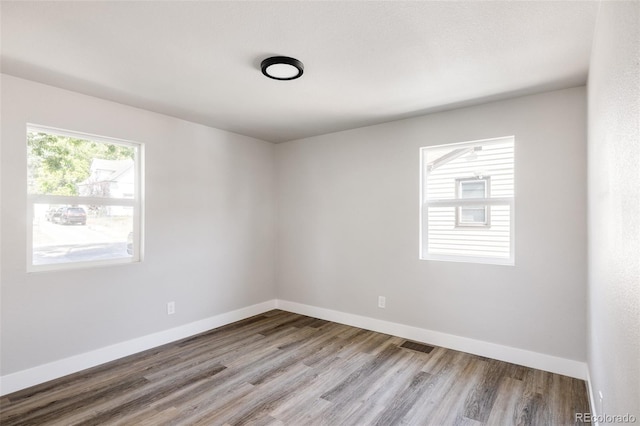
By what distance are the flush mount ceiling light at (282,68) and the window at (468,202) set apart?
1840mm

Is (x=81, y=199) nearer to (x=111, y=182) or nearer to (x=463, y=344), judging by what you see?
(x=111, y=182)

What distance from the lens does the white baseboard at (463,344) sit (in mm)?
2832

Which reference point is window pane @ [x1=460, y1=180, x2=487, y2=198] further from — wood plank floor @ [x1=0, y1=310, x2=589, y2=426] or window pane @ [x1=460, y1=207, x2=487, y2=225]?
wood plank floor @ [x1=0, y1=310, x2=589, y2=426]

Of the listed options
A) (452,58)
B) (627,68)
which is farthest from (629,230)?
(452,58)

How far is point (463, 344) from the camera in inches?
132

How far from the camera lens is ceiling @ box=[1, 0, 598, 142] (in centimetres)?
180

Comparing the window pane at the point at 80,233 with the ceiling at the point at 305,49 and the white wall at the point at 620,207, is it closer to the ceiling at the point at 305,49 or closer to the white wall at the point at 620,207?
the ceiling at the point at 305,49

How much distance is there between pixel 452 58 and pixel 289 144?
2924 millimetres

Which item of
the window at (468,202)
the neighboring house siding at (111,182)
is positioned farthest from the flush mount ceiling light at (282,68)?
the neighboring house siding at (111,182)

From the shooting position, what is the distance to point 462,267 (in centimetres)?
337

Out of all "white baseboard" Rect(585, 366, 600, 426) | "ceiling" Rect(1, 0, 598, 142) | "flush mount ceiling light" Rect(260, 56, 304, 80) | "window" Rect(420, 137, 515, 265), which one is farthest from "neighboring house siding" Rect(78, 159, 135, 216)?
"white baseboard" Rect(585, 366, 600, 426)

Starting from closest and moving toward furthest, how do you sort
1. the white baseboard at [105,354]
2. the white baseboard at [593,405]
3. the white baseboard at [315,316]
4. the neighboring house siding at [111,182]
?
the white baseboard at [593,405]
the white baseboard at [105,354]
the white baseboard at [315,316]
the neighboring house siding at [111,182]

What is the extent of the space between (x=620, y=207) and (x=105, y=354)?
393cm

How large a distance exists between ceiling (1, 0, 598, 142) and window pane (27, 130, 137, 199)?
1.62 ft
